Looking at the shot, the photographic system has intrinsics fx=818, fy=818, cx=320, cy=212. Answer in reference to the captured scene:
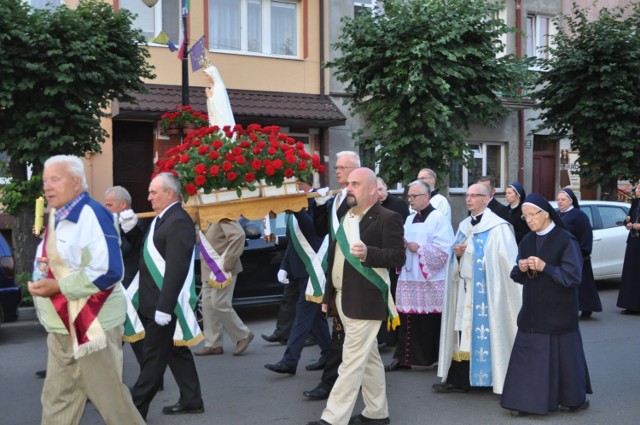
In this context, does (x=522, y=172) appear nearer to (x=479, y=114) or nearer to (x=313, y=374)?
(x=479, y=114)

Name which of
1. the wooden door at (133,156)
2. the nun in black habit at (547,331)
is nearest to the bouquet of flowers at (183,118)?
the wooden door at (133,156)

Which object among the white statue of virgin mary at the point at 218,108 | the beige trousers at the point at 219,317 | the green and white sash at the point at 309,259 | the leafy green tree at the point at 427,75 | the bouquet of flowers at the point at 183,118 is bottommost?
the beige trousers at the point at 219,317

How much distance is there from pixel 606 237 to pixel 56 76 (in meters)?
9.37

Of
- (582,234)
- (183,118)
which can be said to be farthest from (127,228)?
(582,234)

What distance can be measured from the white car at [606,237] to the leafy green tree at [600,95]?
11.3ft

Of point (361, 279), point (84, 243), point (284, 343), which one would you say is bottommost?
point (284, 343)

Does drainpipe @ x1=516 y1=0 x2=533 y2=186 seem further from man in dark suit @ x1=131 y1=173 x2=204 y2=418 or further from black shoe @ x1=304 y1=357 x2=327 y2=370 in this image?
man in dark suit @ x1=131 y1=173 x2=204 y2=418

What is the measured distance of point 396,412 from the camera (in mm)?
6605

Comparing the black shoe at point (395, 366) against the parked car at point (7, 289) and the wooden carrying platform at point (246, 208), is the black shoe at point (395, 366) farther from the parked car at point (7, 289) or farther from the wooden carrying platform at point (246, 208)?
the parked car at point (7, 289)

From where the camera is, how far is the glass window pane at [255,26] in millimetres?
19047

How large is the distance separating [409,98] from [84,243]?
1082 centimetres

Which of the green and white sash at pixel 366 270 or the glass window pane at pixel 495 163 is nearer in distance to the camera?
the green and white sash at pixel 366 270

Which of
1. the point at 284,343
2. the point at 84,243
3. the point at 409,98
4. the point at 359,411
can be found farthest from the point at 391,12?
the point at 84,243

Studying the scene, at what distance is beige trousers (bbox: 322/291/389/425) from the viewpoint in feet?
19.0
